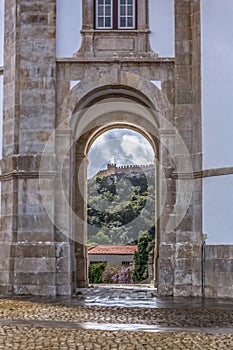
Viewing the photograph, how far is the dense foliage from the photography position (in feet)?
128

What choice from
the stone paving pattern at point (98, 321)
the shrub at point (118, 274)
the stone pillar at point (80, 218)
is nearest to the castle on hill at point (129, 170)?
the shrub at point (118, 274)

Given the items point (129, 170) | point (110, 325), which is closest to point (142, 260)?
point (129, 170)

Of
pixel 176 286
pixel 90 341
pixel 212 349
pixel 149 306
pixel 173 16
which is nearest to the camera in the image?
pixel 212 349

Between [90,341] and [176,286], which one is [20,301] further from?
[90,341]

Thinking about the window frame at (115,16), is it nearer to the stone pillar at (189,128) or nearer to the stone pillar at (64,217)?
the stone pillar at (189,128)

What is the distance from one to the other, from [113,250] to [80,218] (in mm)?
17834

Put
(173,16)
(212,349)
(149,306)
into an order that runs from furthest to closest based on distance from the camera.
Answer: (173,16) → (149,306) → (212,349)

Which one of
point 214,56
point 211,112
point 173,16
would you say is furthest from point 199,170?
point 173,16

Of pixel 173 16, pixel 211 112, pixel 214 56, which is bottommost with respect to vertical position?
pixel 211 112

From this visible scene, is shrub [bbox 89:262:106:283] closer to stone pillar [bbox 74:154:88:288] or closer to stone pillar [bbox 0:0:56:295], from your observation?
stone pillar [bbox 74:154:88:288]

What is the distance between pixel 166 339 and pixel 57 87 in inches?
393

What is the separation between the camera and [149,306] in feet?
47.0

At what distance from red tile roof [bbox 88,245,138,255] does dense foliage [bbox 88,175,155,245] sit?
0.63m

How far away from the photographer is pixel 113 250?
4009cm
